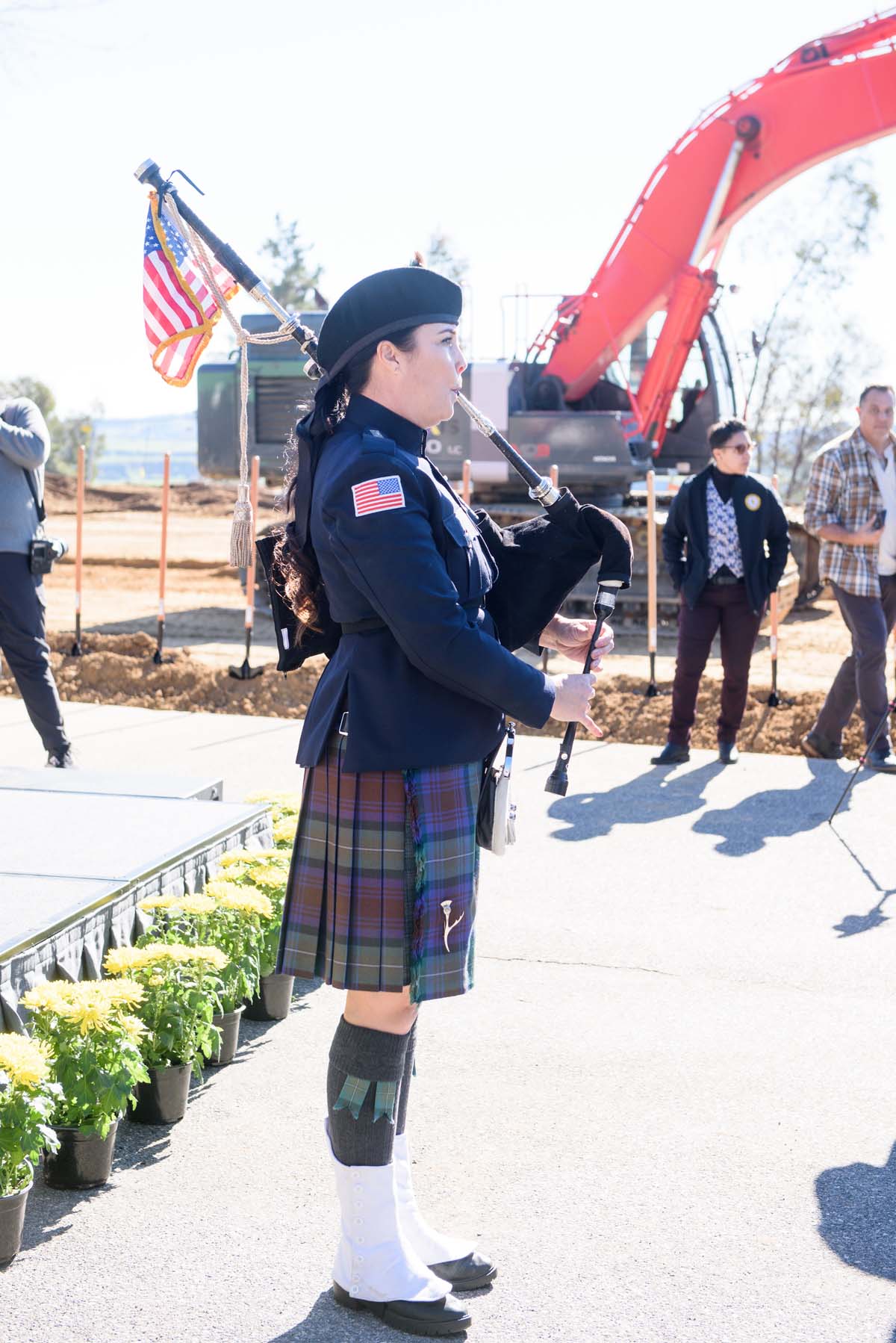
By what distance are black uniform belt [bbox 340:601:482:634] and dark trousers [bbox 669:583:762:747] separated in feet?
17.8

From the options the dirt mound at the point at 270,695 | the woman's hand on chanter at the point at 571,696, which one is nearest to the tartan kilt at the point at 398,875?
the woman's hand on chanter at the point at 571,696

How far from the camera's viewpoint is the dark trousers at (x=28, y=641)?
660 centimetres

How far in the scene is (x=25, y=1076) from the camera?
9.52 feet

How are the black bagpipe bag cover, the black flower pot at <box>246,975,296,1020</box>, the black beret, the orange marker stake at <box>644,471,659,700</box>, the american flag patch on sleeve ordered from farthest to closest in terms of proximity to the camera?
1. the orange marker stake at <box>644,471,659,700</box>
2. the black flower pot at <box>246,975,296,1020</box>
3. the black bagpipe bag cover
4. the black beret
5. the american flag patch on sleeve

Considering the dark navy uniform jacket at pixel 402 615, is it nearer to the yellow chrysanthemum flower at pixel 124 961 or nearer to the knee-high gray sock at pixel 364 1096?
the knee-high gray sock at pixel 364 1096

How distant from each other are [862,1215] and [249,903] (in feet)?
5.67

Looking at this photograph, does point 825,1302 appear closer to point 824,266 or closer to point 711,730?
point 711,730

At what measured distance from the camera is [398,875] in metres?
2.65

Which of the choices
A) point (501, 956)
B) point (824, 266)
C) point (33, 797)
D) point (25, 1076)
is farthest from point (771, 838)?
point (824, 266)

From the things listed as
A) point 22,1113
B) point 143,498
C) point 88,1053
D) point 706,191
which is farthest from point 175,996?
point 143,498

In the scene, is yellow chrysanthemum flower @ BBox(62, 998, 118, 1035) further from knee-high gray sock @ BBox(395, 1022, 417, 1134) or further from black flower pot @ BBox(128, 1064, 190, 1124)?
knee-high gray sock @ BBox(395, 1022, 417, 1134)

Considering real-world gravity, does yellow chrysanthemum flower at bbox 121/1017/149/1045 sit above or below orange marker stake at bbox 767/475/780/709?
above

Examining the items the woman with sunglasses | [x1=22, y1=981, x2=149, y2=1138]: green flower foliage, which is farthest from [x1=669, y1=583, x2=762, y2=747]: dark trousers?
[x1=22, y1=981, x2=149, y2=1138]: green flower foliage

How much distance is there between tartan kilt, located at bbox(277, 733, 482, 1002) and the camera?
262 centimetres
